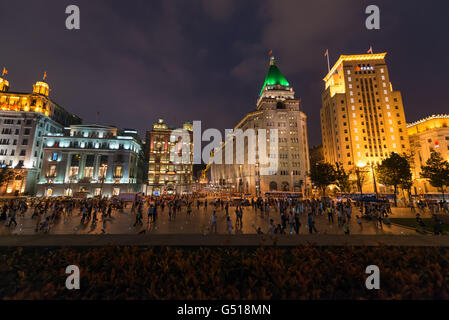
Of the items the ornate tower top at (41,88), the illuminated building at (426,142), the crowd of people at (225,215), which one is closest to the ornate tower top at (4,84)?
the ornate tower top at (41,88)

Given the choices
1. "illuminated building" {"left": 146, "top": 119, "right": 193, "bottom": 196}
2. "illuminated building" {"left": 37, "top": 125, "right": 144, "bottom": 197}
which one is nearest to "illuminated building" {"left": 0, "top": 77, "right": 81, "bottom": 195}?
"illuminated building" {"left": 37, "top": 125, "right": 144, "bottom": 197}

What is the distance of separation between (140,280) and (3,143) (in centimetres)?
9264

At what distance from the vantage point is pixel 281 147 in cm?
8581

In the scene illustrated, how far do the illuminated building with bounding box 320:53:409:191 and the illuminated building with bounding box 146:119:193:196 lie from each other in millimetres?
67348

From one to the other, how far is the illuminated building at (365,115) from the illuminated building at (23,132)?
117 meters

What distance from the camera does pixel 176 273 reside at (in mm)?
6988

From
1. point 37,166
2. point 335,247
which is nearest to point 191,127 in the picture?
point 37,166

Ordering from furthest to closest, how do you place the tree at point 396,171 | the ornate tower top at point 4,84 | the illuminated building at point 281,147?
the illuminated building at point 281,147, the ornate tower top at point 4,84, the tree at point 396,171

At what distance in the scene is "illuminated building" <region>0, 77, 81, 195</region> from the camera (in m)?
61.8

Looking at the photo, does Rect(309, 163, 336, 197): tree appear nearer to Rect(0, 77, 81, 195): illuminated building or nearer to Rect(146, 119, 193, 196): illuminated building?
Rect(146, 119, 193, 196): illuminated building

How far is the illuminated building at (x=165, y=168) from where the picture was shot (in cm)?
7877

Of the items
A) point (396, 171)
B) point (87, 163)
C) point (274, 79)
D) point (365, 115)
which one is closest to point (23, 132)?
point (87, 163)

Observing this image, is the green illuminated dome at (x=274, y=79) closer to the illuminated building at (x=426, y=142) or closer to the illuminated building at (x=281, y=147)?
the illuminated building at (x=281, y=147)
